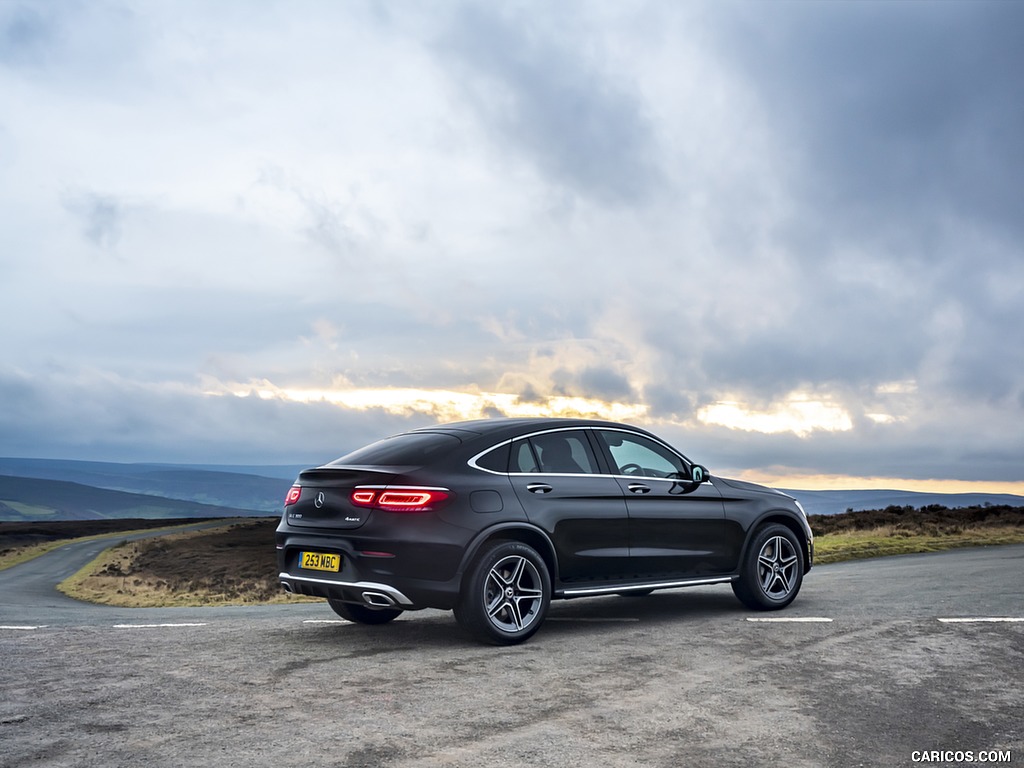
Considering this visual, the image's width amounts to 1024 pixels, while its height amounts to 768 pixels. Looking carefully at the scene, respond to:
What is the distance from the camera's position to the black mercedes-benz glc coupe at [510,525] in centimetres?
731

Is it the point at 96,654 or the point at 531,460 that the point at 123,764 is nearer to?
the point at 96,654

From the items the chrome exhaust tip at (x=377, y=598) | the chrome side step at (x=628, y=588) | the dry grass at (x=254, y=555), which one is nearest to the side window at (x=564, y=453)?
the chrome side step at (x=628, y=588)

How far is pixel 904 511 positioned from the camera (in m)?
39.2

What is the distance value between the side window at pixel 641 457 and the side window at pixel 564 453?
260mm

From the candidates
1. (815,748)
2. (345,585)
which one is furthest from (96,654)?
(815,748)

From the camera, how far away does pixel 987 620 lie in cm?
846

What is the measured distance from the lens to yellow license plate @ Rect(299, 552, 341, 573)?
7504mm

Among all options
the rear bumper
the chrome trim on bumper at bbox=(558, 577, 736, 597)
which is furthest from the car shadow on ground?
the rear bumper

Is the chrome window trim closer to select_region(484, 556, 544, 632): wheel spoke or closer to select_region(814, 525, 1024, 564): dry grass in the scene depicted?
select_region(484, 556, 544, 632): wheel spoke

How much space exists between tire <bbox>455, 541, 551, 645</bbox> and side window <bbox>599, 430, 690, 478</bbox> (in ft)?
4.44

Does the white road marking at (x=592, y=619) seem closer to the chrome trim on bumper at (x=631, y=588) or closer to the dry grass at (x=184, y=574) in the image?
the chrome trim on bumper at (x=631, y=588)

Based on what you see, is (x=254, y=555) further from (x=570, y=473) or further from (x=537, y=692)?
(x=537, y=692)

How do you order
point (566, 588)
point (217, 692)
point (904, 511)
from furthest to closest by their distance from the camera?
point (904, 511)
point (566, 588)
point (217, 692)

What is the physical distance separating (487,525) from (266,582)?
33986 millimetres
